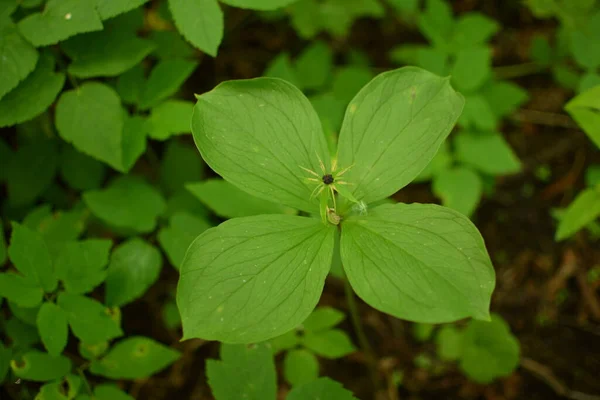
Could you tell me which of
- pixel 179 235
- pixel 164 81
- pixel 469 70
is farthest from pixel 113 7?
pixel 469 70

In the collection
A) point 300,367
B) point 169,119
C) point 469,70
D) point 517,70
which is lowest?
point 300,367

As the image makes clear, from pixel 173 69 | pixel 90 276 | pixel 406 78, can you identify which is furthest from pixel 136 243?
pixel 406 78

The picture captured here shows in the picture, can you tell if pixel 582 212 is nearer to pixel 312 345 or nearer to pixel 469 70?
pixel 469 70

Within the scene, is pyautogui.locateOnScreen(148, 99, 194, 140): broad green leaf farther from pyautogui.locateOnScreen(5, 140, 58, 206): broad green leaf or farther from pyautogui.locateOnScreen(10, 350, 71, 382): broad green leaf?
pyautogui.locateOnScreen(10, 350, 71, 382): broad green leaf

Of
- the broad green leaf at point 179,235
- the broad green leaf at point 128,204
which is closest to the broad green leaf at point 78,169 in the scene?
the broad green leaf at point 128,204

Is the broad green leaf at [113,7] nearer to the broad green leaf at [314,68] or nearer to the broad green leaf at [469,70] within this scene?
the broad green leaf at [314,68]

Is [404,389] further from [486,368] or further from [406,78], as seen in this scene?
[406,78]
